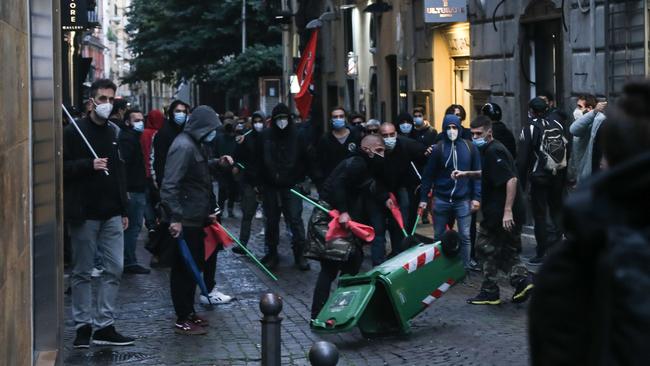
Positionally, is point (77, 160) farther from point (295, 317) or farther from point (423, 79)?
point (423, 79)

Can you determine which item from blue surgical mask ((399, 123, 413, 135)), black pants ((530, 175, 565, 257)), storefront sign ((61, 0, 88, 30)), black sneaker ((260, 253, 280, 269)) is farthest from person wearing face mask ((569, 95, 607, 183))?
storefront sign ((61, 0, 88, 30))

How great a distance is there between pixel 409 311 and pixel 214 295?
8.92 feet

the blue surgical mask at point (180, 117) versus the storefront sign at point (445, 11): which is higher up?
the storefront sign at point (445, 11)

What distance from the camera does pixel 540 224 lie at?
45.9 ft

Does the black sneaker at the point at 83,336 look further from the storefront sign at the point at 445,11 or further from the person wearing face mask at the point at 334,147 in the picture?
the storefront sign at the point at 445,11

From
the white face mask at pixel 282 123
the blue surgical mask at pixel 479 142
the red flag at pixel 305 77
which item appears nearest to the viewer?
the blue surgical mask at pixel 479 142

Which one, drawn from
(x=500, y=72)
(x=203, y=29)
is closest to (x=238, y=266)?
(x=500, y=72)

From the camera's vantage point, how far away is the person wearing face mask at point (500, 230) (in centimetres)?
1115

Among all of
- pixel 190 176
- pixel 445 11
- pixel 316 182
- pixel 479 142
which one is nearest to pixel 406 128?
pixel 316 182

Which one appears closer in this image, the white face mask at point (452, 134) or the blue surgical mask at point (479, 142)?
the blue surgical mask at point (479, 142)

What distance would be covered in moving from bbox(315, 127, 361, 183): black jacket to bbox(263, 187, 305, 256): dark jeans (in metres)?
0.70

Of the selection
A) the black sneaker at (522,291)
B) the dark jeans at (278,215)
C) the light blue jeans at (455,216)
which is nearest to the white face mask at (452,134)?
the light blue jeans at (455,216)

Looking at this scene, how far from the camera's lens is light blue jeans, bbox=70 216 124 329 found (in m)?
9.23

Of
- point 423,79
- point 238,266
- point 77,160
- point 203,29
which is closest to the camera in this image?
point 77,160
